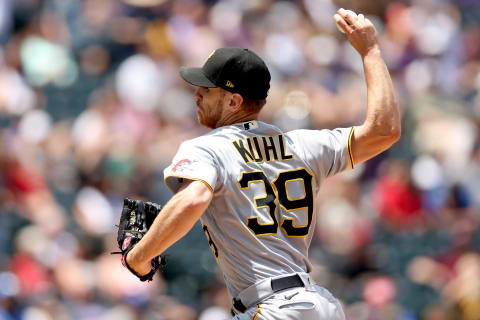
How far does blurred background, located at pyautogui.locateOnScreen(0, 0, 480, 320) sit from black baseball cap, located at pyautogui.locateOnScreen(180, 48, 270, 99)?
12.3ft

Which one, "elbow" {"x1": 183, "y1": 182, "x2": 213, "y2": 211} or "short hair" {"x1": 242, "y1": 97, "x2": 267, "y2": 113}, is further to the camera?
"short hair" {"x1": 242, "y1": 97, "x2": 267, "y2": 113}

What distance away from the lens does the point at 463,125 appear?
810 centimetres

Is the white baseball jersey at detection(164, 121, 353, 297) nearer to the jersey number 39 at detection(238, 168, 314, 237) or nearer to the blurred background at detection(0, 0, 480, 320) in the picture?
the jersey number 39 at detection(238, 168, 314, 237)

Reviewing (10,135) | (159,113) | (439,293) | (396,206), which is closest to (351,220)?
(396,206)

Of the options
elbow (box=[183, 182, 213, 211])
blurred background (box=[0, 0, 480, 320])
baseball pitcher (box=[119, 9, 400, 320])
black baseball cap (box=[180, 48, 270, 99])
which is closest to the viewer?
elbow (box=[183, 182, 213, 211])

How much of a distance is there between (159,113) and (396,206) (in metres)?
2.60

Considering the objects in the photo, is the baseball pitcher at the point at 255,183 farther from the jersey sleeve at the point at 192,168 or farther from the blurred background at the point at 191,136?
the blurred background at the point at 191,136

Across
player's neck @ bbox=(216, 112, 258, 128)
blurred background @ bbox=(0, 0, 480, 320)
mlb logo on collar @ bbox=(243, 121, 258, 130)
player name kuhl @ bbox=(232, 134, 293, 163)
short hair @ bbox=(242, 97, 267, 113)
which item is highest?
short hair @ bbox=(242, 97, 267, 113)

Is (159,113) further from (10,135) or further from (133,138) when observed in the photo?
(10,135)

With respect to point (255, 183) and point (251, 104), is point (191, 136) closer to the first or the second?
point (251, 104)

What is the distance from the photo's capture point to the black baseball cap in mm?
3248

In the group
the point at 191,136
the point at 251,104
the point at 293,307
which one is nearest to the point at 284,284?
the point at 293,307

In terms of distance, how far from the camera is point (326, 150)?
3.32m

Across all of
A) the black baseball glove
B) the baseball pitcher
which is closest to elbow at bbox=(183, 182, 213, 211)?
the baseball pitcher
